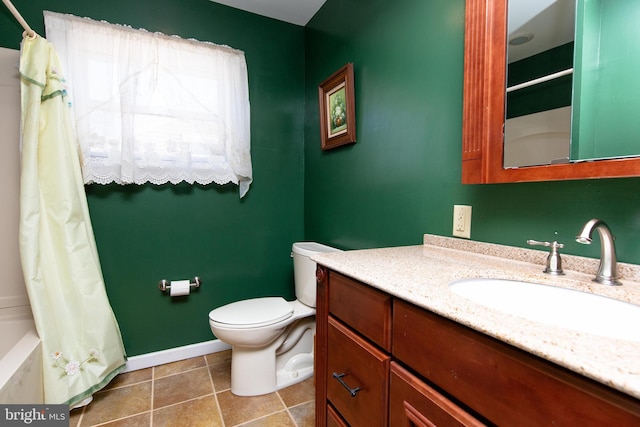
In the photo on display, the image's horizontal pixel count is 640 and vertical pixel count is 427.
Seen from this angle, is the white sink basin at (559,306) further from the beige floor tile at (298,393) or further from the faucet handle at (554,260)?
the beige floor tile at (298,393)

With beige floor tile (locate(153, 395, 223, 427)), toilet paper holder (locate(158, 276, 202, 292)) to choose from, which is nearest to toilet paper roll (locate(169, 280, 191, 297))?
toilet paper holder (locate(158, 276, 202, 292))

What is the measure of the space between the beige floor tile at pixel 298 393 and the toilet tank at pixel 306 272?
1.50 ft

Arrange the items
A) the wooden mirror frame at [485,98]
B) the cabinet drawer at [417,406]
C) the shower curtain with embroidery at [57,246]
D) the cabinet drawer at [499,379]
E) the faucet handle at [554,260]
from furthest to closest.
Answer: the shower curtain with embroidery at [57,246] → the wooden mirror frame at [485,98] → the faucet handle at [554,260] → the cabinet drawer at [417,406] → the cabinet drawer at [499,379]

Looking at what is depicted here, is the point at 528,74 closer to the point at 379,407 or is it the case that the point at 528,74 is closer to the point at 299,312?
the point at 379,407

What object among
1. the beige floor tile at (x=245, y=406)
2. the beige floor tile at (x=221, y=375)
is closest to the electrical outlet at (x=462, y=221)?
the beige floor tile at (x=245, y=406)

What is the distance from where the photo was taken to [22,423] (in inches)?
45.8

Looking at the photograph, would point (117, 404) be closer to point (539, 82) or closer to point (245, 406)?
point (245, 406)

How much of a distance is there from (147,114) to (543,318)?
6.86ft

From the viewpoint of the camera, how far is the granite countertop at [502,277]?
0.40 meters

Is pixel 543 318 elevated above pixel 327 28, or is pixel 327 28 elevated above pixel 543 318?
pixel 327 28

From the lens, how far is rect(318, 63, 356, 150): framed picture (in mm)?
1711

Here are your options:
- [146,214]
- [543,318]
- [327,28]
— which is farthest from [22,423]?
[327,28]

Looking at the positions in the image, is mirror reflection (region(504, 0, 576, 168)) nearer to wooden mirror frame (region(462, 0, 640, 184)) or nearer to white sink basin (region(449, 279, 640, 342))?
wooden mirror frame (region(462, 0, 640, 184))

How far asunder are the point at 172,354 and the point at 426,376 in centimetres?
189
